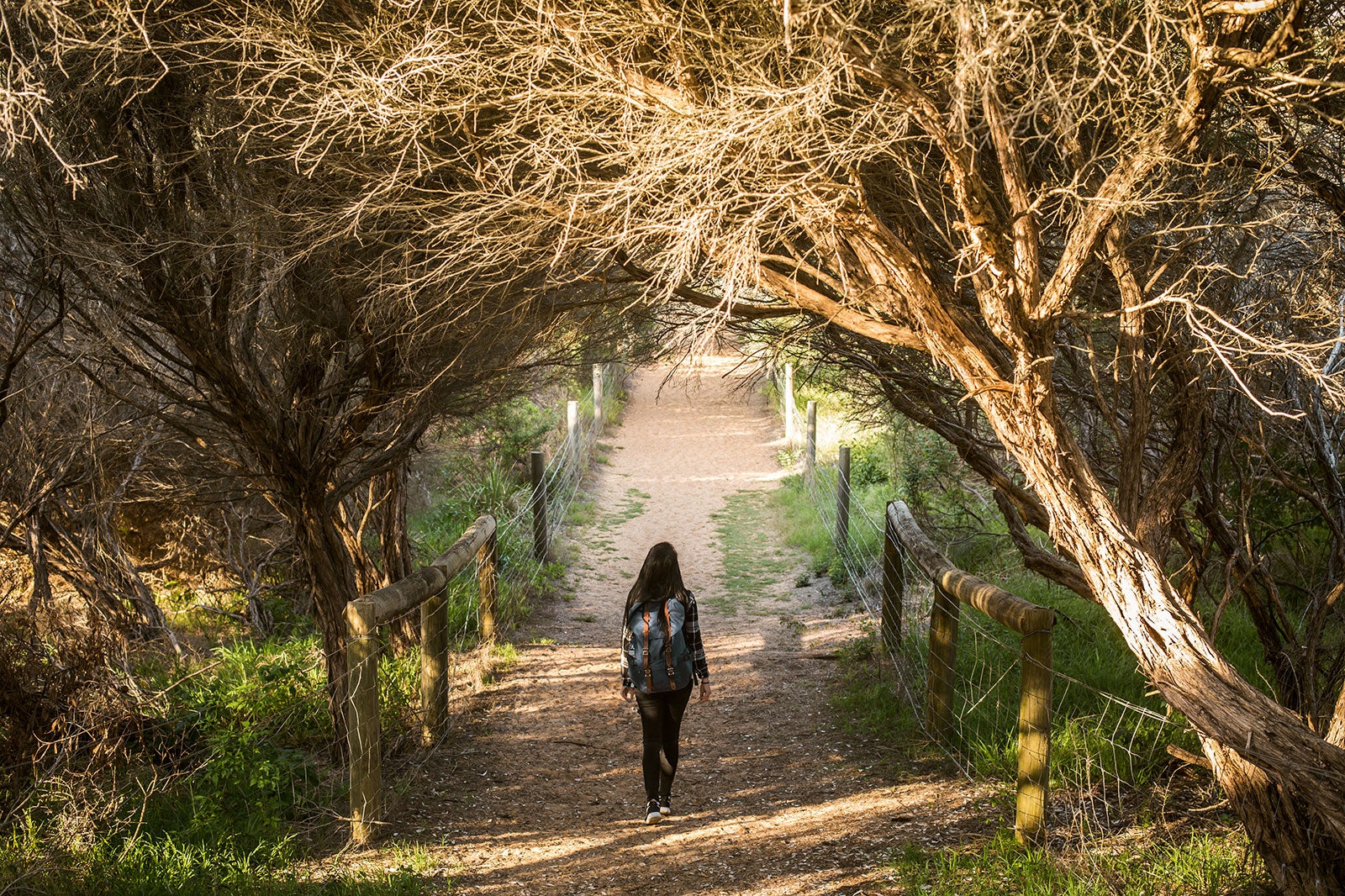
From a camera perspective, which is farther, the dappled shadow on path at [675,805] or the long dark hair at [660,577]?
the long dark hair at [660,577]

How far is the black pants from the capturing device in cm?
548

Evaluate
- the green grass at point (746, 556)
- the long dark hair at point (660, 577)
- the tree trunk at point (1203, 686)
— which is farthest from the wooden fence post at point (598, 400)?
the tree trunk at point (1203, 686)

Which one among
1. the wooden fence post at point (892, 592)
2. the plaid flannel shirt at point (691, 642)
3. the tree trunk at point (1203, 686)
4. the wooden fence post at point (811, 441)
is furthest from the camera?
the wooden fence post at point (811, 441)

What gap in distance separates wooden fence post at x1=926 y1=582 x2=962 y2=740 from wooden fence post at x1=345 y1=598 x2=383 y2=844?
326 cm

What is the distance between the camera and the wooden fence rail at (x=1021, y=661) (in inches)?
182

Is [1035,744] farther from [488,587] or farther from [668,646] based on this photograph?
[488,587]

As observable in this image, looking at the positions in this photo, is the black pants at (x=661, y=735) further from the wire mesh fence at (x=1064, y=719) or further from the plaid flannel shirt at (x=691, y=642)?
the wire mesh fence at (x=1064, y=719)

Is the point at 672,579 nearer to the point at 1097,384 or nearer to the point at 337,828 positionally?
the point at 337,828

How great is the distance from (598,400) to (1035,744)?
14.8 m

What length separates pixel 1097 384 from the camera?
407 cm

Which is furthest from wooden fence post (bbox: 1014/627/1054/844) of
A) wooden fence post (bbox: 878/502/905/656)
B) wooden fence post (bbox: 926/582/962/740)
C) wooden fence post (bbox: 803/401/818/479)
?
wooden fence post (bbox: 803/401/818/479)

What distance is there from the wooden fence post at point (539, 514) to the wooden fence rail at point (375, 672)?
4661mm

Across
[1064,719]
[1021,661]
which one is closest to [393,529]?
[1021,661]

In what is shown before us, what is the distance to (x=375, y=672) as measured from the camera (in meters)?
5.07
